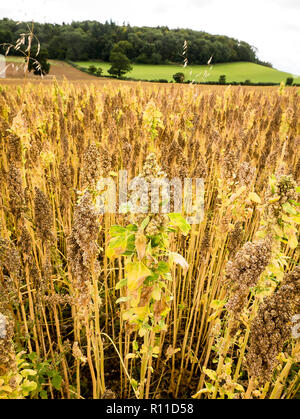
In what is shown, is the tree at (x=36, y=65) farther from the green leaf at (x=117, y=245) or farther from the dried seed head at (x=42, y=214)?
the green leaf at (x=117, y=245)

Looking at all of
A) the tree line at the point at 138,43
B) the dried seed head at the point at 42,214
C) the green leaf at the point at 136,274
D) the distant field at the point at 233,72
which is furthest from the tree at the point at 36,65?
the distant field at the point at 233,72

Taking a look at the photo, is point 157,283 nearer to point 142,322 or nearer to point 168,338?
point 142,322

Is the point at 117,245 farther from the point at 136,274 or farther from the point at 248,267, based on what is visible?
the point at 248,267

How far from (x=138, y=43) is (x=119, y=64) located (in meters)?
4.38

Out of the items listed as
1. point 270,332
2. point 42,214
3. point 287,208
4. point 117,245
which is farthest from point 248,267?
point 42,214

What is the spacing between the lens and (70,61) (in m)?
32.8

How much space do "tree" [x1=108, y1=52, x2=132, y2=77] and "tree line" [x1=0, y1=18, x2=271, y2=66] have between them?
57 cm

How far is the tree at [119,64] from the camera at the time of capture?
76.4 ft

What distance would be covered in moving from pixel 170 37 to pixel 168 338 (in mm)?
13115

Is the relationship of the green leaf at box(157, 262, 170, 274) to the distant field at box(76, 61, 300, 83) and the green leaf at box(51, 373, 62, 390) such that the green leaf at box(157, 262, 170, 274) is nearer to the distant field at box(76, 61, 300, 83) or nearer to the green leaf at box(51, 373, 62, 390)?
the green leaf at box(51, 373, 62, 390)

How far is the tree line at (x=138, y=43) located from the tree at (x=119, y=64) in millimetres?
573

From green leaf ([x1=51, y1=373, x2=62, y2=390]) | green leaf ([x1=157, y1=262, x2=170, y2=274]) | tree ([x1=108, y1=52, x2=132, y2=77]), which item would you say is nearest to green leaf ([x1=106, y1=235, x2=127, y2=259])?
green leaf ([x1=157, y1=262, x2=170, y2=274])

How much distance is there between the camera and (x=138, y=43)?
67.1ft
